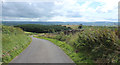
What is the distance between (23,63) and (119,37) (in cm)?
576

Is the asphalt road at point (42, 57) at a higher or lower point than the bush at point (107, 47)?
lower

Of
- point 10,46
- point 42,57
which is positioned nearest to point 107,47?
point 42,57

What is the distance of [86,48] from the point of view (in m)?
8.14

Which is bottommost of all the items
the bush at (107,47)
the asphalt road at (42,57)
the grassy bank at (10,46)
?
the asphalt road at (42,57)

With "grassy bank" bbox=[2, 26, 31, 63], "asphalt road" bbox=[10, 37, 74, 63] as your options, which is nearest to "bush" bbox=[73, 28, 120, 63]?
"asphalt road" bbox=[10, 37, 74, 63]

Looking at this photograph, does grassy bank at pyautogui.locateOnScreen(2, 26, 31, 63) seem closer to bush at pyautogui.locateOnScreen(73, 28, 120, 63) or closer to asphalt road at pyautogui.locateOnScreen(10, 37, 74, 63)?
asphalt road at pyautogui.locateOnScreen(10, 37, 74, 63)

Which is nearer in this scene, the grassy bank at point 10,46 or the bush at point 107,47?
the bush at point 107,47

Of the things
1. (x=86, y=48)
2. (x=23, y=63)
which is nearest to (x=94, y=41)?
(x=86, y=48)

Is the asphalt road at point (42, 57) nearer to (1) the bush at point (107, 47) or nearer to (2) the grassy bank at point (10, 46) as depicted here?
(2) the grassy bank at point (10, 46)

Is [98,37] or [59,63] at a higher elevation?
[98,37]

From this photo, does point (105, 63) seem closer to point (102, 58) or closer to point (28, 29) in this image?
point (102, 58)

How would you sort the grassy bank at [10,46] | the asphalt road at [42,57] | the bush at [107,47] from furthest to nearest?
the grassy bank at [10,46], the asphalt road at [42,57], the bush at [107,47]

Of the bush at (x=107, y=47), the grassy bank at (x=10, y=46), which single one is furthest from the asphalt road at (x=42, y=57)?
the bush at (x=107, y=47)

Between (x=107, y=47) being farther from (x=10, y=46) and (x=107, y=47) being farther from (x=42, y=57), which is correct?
(x=10, y=46)
